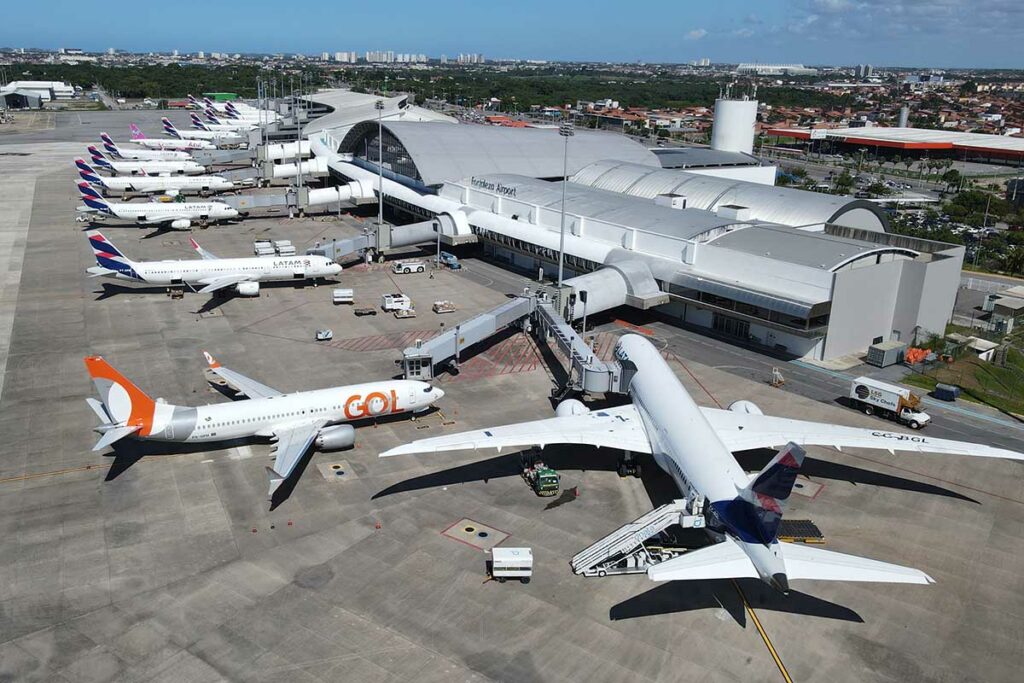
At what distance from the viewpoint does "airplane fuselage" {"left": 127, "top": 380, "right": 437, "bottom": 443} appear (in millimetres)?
45969

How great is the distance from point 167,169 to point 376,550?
139m

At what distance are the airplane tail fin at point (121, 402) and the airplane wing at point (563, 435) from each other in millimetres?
15820

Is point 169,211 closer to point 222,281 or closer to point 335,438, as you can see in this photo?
point 222,281

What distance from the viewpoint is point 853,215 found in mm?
91812

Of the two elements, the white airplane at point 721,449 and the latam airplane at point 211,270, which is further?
the latam airplane at point 211,270

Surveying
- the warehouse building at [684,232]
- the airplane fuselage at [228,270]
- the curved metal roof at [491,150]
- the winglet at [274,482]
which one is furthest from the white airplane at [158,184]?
the winglet at [274,482]

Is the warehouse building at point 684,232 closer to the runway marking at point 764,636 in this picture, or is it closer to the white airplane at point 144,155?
the runway marking at point 764,636

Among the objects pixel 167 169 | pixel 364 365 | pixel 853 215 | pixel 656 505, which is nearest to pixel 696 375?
pixel 656 505

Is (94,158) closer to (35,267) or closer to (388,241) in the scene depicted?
(35,267)

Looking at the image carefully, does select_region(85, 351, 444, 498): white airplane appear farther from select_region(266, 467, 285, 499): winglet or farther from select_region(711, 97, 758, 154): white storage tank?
select_region(711, 97, 758, 154): white storage tank

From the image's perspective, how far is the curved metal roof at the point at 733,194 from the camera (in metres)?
92.5

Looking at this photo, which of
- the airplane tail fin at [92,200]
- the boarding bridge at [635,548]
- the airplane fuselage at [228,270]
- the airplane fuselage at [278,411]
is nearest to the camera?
the boarding bridge at [635,548]

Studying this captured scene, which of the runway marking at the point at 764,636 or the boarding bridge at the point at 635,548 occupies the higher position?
the boarding bridge at the point at 635,548

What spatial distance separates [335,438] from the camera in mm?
48531
